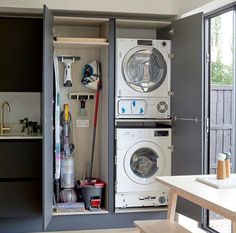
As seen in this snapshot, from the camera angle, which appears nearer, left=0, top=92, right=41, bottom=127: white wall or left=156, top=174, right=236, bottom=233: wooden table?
left=156, top=174, right=236, bottom=233: wooden table

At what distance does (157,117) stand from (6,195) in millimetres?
1778

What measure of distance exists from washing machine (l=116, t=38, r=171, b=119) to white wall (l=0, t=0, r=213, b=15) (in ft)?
1.07

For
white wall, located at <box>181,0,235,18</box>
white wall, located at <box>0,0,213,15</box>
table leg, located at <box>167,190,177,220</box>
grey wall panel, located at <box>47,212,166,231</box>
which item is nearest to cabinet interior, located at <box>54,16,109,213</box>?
white wall, located at <box>0,0,213,15</box>

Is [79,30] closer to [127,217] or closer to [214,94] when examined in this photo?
[214,94]

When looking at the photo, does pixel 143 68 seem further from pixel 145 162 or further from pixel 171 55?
pixel 145 162

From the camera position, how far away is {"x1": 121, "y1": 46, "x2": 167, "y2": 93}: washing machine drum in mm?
4902

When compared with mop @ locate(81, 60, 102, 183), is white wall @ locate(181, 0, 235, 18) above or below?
above

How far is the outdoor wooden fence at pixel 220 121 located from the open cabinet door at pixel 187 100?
10.2 inches

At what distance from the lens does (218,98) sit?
4.71m

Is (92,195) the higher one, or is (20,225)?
(92,195)

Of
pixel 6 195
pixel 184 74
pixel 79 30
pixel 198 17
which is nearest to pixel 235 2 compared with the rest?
pixel 198 17

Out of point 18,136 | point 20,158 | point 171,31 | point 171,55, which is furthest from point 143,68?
point 20,158

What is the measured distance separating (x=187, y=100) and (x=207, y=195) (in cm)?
209

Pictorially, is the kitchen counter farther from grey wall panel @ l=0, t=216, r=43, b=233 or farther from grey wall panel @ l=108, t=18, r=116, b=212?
grey wall panel @ l=0, t=216, r=43, b=233
